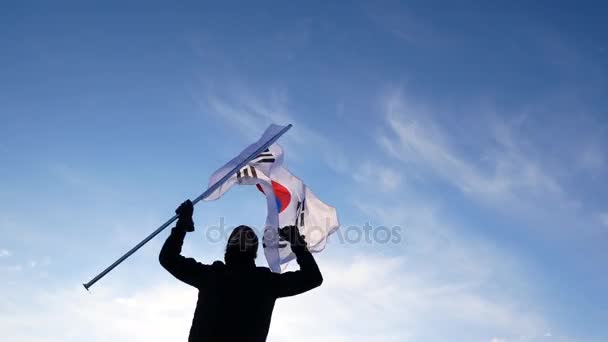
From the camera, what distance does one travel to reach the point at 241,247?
5094 mm

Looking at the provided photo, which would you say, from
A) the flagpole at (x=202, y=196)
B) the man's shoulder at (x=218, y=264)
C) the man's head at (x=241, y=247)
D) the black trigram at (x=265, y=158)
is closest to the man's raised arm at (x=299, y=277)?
the man's head at (x=241, y=247)

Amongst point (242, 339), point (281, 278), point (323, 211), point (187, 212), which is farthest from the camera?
point (323, 211)

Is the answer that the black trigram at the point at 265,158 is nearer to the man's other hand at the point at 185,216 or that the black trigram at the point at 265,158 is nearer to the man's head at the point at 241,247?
the man's other hand at the point at 185,216

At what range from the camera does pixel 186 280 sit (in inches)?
200

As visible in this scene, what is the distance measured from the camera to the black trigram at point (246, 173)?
9516mm

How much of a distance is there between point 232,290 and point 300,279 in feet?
2.29

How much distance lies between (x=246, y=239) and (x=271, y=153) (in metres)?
4.50

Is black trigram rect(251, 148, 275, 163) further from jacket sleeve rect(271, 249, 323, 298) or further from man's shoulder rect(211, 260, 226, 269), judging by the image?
man's shoulder rect(211, 260, 226, 269)

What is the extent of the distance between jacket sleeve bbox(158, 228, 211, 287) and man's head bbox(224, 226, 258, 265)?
0.81 ft

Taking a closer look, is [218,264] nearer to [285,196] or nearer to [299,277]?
[299,277]

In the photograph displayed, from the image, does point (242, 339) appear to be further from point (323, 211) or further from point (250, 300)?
point (323, 211)

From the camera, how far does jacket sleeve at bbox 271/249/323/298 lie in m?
5.00

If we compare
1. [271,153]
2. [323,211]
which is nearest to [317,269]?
[323,211]

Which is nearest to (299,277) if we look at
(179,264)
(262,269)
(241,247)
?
(262,269)
